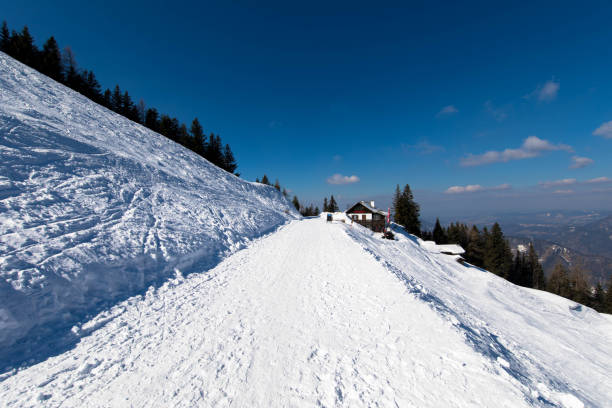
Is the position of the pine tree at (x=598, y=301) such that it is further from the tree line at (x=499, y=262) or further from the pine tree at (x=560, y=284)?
the pine tree at (x=560, y=284)

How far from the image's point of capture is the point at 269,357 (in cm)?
381

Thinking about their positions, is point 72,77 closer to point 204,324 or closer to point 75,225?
point 75,225

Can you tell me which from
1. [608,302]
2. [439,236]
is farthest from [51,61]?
[608,302]

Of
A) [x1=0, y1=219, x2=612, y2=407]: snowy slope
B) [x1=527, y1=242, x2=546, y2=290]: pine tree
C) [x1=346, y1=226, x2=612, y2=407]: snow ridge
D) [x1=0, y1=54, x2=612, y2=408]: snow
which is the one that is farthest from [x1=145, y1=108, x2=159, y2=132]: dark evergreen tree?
[x1=527, y1=242, x2=546, y2=290]: pine tree

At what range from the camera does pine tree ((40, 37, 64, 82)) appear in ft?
98.0

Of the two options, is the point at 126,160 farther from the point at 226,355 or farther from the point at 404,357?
the point at 404,357

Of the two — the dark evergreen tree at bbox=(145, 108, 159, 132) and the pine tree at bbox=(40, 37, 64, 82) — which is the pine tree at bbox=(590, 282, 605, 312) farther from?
the pine tree at bbox=(40, 37, 64, 82)

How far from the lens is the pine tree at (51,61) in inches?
1176

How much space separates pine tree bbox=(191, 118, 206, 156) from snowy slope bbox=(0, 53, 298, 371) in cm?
2428

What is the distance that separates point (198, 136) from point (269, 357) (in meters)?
46.1

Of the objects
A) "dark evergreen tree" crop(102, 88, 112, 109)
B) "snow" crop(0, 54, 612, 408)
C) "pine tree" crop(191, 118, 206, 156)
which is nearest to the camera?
"snow" crop(0, 54, 612, 408)

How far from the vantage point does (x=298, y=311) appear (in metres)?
5.37

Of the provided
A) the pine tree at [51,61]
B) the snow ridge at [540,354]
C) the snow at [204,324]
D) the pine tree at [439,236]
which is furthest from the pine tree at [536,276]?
the pine tree at [51,61]

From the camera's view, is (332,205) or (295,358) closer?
(295,358)
